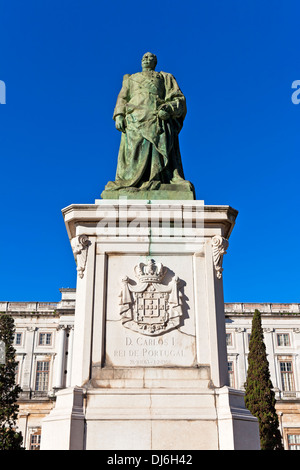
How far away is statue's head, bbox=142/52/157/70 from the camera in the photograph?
902 cm

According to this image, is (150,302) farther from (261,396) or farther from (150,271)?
(261,396)

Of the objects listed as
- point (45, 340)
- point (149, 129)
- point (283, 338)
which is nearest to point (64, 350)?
point (45, 340)

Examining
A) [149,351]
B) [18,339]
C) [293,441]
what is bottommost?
[149,351]

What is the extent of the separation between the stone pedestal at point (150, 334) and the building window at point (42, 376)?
1740 inches

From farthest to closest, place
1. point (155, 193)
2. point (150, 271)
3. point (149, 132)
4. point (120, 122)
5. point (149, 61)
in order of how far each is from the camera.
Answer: point (149, 61), point (120, 122), point (149, 132), point (155, 193), point (150, 271)

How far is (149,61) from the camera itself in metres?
9.02

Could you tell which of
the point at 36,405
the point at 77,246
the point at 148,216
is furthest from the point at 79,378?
the point at 36,405

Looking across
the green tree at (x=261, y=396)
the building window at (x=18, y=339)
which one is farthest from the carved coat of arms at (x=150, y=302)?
the building window at (x=18, y=339)

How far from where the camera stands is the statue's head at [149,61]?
9.02 m

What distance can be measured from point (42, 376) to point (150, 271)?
45.2 meters

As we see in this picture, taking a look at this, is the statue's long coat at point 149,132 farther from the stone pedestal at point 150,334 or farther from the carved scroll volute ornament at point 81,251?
the carved scroll volute ornament at point 81,251

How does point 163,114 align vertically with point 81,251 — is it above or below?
above
